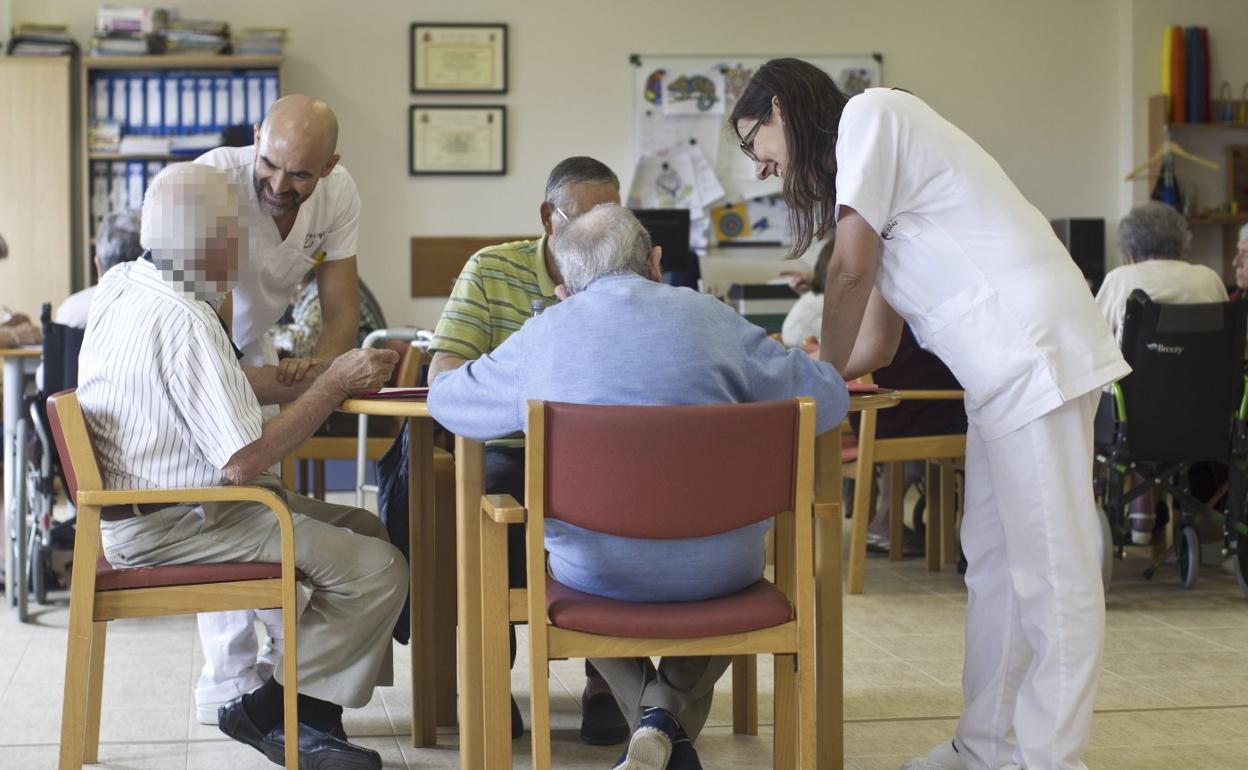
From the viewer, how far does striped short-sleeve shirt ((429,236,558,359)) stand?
2.64 meters

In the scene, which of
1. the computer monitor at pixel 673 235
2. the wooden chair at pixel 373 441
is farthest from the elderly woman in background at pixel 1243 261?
the wooden chair at pixel 373 441

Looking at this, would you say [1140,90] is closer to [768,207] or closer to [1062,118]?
[1062,118]

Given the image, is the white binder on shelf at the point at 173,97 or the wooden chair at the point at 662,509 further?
the white binder on shelf at the point at 173,97

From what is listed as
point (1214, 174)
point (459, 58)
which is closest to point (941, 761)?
point (459, 58)

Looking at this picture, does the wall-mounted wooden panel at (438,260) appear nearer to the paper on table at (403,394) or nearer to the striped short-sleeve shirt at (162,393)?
the paper on table at (403,394)

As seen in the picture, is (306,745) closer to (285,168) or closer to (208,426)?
(208,426)

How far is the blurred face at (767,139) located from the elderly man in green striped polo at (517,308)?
463mm

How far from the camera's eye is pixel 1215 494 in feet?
14.4

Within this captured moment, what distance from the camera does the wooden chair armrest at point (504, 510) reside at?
5.90 feet

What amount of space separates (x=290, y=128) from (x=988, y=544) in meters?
1.47

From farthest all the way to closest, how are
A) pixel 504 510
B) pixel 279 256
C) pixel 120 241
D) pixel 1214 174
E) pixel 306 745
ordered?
pixel 1214 174 < pixel 120 241 < pixel 279 256 < pixel 306 745 < pixel 504 510

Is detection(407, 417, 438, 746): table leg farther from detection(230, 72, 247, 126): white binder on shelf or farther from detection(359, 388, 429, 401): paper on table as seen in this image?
detection(230, 72, 247, 126): white binder on shelf

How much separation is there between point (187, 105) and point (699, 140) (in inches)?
102

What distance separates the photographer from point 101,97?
6480 mm
